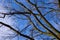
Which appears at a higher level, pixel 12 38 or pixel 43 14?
pixel 43 14

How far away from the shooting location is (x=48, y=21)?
6.30ft

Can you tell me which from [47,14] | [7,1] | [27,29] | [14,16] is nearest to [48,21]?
[47,14]

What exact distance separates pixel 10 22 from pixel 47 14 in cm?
44

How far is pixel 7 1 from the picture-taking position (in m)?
1.93

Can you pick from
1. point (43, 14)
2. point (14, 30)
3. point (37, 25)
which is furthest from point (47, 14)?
point (14, 30)

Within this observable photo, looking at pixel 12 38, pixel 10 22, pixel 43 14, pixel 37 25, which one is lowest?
pixel 12 38

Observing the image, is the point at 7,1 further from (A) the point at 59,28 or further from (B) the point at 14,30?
(A) the point at 59,28

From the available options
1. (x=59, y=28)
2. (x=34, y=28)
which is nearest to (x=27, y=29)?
(x=34, y=28)

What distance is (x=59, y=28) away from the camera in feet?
6.26

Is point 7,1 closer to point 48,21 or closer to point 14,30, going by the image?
point 14,30

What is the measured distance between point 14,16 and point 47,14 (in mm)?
381

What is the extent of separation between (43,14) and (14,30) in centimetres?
38

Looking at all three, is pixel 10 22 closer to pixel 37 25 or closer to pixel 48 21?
pixel 37 25

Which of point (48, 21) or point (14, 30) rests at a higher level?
point (48, 21)
